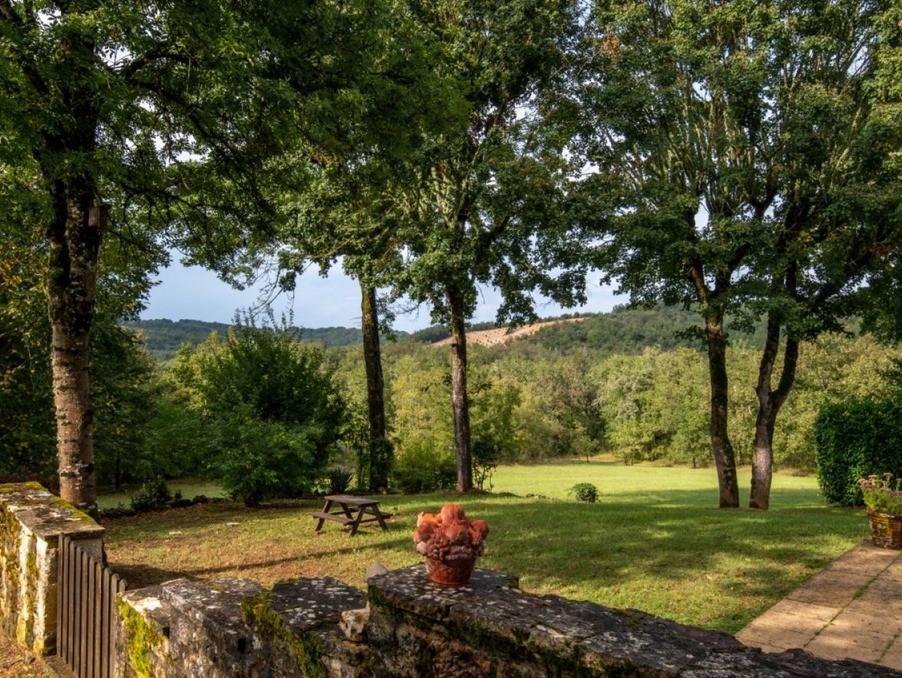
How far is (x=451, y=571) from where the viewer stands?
8.39 feet

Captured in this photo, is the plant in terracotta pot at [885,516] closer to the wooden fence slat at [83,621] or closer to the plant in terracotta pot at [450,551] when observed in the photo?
the plant in terracotta pot at [450,551]

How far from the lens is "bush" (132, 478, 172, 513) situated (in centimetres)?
1248

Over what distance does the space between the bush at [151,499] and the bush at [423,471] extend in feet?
19.8

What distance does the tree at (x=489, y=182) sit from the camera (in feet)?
43.4

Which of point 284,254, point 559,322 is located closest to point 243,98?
point 284,254

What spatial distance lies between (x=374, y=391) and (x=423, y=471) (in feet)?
10.4

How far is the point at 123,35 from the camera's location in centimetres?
573

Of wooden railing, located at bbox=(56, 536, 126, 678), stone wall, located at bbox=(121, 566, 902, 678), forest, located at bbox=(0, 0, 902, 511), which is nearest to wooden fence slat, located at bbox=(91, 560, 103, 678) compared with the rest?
wooden railing, located at bbox=(56, 536, 126, 678)

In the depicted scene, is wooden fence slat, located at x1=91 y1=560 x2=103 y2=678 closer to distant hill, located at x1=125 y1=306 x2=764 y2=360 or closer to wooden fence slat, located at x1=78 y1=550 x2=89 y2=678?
wooden fence slat, located at x1=78 y1=550 x2=89 y2=678

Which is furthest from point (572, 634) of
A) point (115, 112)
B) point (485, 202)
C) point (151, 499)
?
point (151, 499)

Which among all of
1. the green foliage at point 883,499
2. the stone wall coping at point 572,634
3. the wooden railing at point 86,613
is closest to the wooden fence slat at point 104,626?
the wooden railing at point 86,613

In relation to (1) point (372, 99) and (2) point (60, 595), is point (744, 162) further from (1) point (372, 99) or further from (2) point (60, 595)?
(2) point (60, 595)

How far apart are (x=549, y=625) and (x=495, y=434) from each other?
2382 cm

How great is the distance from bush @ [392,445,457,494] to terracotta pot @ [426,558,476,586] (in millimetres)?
14534
